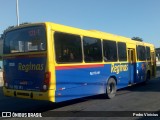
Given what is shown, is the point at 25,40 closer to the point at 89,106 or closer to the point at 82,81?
the point at 82,81

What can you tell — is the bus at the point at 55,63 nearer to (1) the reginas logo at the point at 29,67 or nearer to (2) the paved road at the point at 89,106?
(1) the reginas logo at the point at 29,67

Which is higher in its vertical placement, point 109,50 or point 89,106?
point 109,50

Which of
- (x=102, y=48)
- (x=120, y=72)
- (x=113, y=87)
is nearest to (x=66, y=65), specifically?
(x=102, y=48)

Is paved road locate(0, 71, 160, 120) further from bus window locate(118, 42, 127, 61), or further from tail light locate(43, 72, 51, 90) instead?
bus window locate(118, 42, 127, 61)

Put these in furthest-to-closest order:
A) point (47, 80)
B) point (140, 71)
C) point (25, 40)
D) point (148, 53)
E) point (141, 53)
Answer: point (148, 53)
point (141, 53)
point (140, 71)
point (25, 40)
point (47, 80)

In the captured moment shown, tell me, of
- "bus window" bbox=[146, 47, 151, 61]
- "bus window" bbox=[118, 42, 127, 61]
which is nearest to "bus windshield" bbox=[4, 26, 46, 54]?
"bus window" bbox=[118, 42, 127, 61]

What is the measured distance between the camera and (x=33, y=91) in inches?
400

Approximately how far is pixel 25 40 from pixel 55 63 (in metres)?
1.48

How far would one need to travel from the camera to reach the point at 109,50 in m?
14.0

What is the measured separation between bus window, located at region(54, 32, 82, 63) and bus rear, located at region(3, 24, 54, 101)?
0.53 m

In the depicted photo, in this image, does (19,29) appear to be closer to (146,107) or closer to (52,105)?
(52,105)

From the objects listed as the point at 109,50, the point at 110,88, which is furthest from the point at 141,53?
the point at 110,88

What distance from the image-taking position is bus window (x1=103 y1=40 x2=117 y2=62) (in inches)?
→ 538

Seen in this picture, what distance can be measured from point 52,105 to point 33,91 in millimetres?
2306
